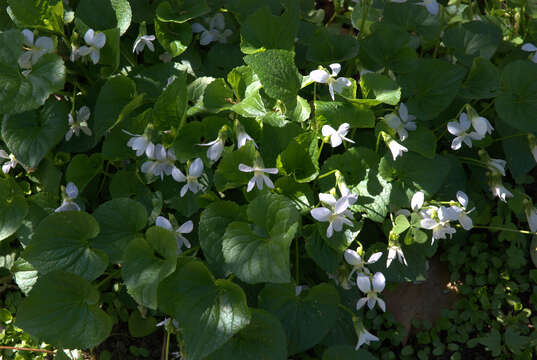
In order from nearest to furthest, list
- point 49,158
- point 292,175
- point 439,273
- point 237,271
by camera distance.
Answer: point 237,271 < point 292,175 < point 49,158 < point 439,273

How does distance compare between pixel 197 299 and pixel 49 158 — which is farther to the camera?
pixel 49 158

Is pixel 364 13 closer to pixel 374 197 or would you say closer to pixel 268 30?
pixel 268 30

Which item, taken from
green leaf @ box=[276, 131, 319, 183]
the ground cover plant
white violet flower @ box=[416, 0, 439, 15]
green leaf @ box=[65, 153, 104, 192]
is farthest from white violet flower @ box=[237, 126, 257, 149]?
white violet flower @ box=[416, 0, 439, 15]

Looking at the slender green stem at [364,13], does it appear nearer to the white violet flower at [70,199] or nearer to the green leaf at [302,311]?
the green leaf at [302,311]

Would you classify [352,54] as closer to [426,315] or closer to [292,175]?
[292,175]

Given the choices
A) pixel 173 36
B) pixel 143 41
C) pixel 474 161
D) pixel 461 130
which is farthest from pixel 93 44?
pixel 474 161

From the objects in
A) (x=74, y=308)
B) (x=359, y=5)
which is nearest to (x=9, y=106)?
(x=74, y=308)
